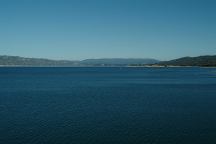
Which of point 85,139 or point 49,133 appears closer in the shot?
point 85,139

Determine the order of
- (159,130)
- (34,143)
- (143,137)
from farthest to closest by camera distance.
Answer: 1. (159,130)
2. (143,137)
3. (34,143)

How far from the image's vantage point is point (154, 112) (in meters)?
47.8

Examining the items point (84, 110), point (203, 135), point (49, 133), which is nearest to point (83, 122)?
point (49, 133)

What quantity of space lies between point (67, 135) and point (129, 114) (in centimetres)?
1371

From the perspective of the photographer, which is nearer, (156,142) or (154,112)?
(156,142)

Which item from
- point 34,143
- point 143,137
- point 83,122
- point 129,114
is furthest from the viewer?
point 129,114

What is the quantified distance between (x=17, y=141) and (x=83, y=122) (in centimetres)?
1011

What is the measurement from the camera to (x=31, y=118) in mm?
43031

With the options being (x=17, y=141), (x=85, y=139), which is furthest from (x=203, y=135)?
(x=17, y=141)

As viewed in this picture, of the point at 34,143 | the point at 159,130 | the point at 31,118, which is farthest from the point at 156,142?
the point at 31,118

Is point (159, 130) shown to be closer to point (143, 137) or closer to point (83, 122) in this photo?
point (143, 137)

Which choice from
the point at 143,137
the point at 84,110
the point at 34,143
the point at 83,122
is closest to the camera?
the point at 34,143

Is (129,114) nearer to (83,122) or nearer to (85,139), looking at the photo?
(83,122)

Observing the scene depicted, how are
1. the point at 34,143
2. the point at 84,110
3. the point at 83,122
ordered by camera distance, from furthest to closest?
the point at 84,110
the point at 83,122
the point at 34,143
